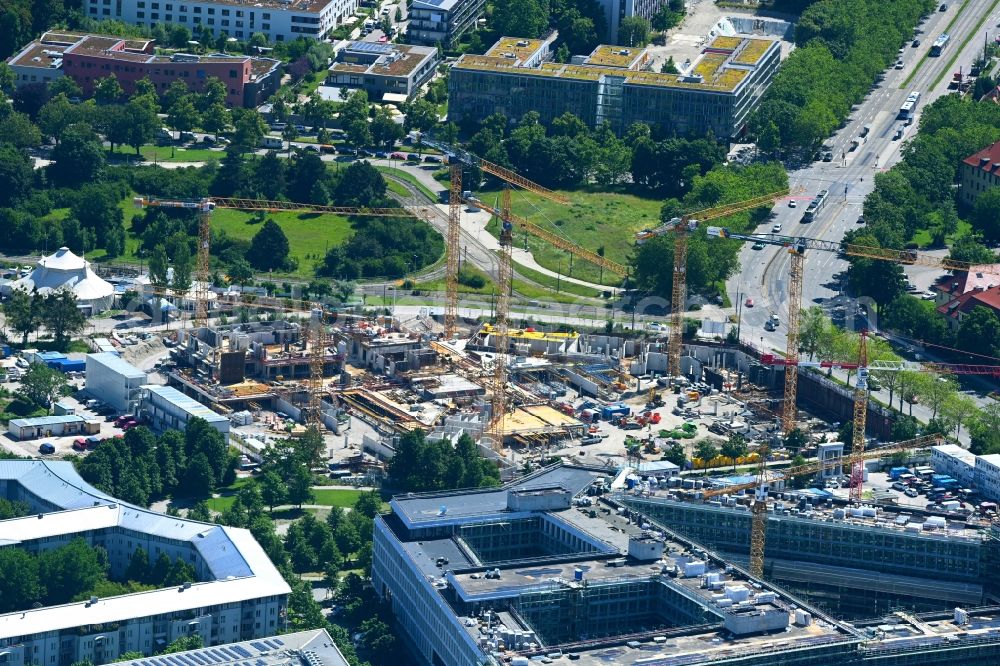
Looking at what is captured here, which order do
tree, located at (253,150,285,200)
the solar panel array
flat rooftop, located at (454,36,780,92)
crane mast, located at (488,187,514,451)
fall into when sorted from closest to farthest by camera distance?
1. the solar panel array
2. crane mast, located at (488,187,514,451)
3. tree, located at (253,150,285,200)
4. flat rooftop, located at (454,36,780,92)

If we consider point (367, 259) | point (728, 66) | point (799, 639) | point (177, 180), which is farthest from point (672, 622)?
point (728, 66)

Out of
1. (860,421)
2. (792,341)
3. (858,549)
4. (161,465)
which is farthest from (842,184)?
(858,549)

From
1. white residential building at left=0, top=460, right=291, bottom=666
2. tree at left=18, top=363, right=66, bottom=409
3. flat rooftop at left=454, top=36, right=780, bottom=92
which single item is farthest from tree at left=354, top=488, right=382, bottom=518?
flat rooftop at left=454, top=36, right=780, bottom=92

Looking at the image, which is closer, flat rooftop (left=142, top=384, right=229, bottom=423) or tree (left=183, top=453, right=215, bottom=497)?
tree (left=183, top=453, right=215, bottom=497)

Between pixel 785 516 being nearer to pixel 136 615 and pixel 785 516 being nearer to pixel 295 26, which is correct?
pixel 136 615

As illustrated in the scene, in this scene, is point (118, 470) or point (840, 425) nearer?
point (118, 470)

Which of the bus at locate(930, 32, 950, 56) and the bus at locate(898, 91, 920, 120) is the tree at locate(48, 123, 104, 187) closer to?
the bus at locate(898, 91, 920, 120)

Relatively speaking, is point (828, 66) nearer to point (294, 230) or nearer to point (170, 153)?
point (294, 230)

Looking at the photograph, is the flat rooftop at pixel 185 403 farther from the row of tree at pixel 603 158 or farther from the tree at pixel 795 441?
the row of tree at pixel 603 158
